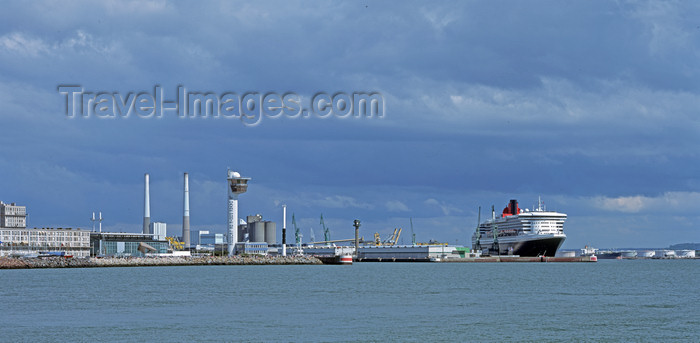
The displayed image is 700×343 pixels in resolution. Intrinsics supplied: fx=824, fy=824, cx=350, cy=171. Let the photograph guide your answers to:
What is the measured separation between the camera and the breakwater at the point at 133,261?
145 metres

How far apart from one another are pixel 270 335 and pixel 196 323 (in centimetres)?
679

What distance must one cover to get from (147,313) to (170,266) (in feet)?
402

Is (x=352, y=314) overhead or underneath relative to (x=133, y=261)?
underneath

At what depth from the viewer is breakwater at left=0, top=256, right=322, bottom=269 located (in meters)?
145

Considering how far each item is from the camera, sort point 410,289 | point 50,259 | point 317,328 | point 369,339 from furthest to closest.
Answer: point 50,259 → point 410,289 → point 317,328 → point 369,339

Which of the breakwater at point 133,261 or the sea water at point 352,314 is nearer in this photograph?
the sea water at point 352,314

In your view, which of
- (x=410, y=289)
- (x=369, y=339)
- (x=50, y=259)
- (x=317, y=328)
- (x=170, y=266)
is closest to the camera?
(x=369, y=339)

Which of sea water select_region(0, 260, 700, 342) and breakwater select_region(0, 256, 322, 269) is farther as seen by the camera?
breakwater select_region(0, 256, 322, 269)

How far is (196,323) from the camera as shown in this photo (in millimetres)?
44812

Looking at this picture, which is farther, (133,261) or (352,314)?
(133,261)

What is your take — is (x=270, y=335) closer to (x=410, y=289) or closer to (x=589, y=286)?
(x=410, y=289)

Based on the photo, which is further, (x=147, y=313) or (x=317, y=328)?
(x=147, y=313)

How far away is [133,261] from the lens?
163m

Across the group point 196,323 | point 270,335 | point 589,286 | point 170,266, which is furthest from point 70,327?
point 170,266
